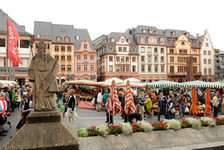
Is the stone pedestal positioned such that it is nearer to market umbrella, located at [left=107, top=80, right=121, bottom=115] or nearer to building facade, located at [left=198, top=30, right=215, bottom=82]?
market umbrella, located at [left=107, top=80, right=121, bottom=115]

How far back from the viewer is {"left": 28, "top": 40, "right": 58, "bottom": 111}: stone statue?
184 inches

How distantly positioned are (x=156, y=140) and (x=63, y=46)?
45.2 metres

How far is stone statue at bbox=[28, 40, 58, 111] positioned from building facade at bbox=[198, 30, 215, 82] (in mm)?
62225

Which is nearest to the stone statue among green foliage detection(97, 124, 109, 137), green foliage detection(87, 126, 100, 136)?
green foliage detection(87, 126, 100, 136)

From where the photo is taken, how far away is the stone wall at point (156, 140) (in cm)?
579

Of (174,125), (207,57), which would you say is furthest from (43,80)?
(207,57)

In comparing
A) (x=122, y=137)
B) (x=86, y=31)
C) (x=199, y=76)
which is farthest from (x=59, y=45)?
(x=122, y=137)

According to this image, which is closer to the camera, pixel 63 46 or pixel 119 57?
pixel 63 46

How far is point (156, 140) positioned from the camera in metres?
6.34

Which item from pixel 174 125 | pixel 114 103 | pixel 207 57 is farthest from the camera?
pixel 207 57

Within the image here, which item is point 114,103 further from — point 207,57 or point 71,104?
point 207,57

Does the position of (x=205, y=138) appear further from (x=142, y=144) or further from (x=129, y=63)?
(x=129, y=63)

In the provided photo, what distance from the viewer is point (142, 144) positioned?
6121 millimetres

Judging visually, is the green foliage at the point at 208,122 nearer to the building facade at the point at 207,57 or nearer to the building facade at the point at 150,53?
the building facade at the point at 150,53
